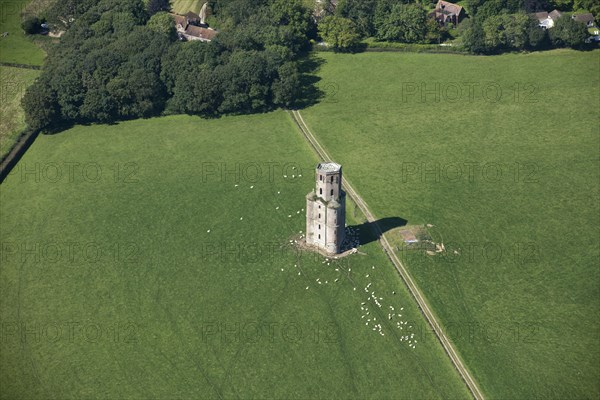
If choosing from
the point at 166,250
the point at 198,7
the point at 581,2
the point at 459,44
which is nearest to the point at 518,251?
the point at 166,250

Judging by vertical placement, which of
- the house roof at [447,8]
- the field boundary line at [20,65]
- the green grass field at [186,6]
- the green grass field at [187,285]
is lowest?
the green grass field at [187,285]

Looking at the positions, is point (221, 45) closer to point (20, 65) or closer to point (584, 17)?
point (20, 65)

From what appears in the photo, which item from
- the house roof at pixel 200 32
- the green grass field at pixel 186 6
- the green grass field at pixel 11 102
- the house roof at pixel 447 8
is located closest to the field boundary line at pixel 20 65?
the green grass field at pixel 11 102

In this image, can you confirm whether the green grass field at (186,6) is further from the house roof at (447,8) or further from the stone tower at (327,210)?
the stone tower at (327,210)

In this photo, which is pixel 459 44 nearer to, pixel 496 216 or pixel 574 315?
pixel 496 216

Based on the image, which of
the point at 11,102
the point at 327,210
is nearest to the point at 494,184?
the point at 327,210
